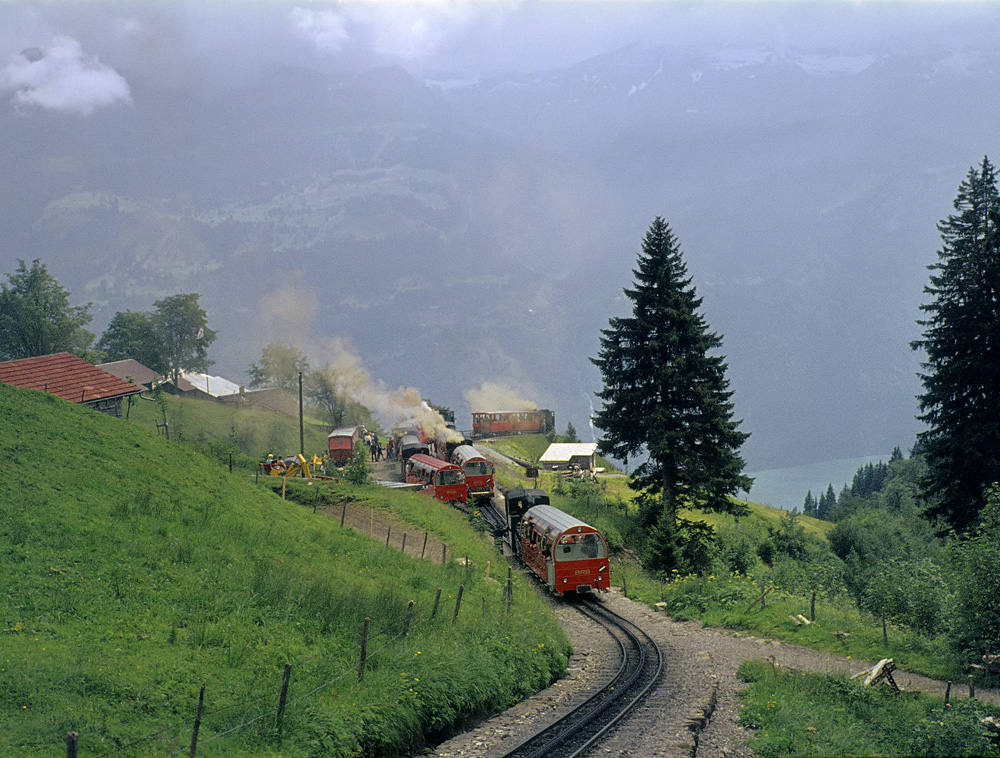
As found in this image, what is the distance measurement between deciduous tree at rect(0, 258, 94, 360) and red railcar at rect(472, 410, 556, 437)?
4646 centimetres

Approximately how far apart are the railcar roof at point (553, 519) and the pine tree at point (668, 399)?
764 cm

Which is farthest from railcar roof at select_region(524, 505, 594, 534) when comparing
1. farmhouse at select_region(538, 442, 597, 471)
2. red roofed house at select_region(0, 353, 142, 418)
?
farmhouse at select_region(538, 442, 597, 471)

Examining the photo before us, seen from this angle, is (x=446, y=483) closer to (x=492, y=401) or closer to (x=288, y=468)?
(x=288, y=468)

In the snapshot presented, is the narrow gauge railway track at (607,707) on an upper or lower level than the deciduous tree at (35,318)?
lower

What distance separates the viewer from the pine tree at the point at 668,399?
39.9 m

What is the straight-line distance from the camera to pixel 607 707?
17.6 meters

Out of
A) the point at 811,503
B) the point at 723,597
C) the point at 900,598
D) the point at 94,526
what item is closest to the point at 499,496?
the point at 723,597

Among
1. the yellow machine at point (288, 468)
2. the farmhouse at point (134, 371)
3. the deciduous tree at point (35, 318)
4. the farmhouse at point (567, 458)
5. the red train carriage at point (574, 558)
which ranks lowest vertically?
the red train carriage at point (574, 558)

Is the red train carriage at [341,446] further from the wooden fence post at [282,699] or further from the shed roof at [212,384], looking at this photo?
the shed roof at [212,384]

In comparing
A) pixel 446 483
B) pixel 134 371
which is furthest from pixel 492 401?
pixel 446 483

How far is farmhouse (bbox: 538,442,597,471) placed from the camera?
74000mm

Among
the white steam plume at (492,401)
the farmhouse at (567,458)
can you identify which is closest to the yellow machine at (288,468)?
the farmhouse at (567,458)

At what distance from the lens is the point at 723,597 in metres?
28.4

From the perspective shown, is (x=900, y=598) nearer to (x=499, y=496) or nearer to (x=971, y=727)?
(x=971, y=727)
